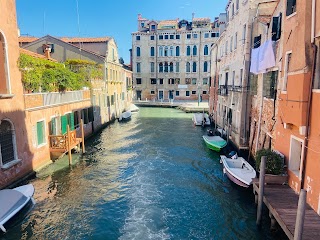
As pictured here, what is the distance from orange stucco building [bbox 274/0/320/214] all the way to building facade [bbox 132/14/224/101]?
Answer: 115 feet

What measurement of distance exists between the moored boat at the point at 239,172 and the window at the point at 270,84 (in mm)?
3401

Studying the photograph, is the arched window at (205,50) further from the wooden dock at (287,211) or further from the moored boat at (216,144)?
the wooden dock at (287,211)

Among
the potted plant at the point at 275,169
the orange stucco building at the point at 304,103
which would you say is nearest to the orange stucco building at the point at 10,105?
the potted plant at the point at 275,169

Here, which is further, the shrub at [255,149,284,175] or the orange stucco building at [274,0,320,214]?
the shrub at [255,149,284,175]

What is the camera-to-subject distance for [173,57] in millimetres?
44875

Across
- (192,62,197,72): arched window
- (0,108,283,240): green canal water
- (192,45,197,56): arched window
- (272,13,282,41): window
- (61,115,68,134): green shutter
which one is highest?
(192,45,197,56): arched window

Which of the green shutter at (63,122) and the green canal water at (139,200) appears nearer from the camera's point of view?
the green canal water at (139,200)

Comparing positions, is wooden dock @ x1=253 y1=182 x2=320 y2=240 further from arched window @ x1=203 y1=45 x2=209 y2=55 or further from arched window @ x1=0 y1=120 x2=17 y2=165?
arched window @ x1=203 y1=45 x2=209 y2=55

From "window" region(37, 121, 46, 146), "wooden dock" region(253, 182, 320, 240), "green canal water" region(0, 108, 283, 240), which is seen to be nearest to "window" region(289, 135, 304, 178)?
"wooden dock" region(253, 182, 320, 240)

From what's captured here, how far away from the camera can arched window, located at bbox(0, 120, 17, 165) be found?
9.58m

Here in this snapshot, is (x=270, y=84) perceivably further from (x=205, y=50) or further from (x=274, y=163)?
(x=205, y=50)

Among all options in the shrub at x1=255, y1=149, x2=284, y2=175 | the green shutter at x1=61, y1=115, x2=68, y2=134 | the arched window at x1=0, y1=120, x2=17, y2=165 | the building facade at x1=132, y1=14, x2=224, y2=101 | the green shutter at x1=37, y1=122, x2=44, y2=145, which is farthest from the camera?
the building facade at x1=132, y1=14, x2=224, y2=101

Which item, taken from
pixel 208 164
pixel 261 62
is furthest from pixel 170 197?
pixel 261 62

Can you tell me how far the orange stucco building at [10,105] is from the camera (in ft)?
31.4
